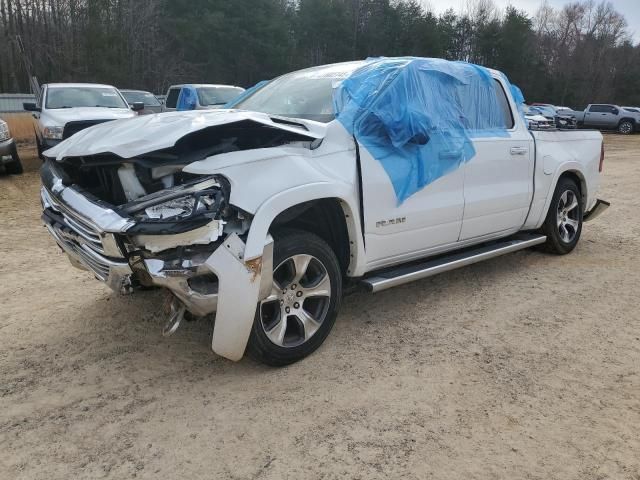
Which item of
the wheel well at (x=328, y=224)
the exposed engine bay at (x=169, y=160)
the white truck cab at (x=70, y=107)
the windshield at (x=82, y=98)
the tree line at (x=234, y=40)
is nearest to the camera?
the exposed engine bay at (x=169, y=160)

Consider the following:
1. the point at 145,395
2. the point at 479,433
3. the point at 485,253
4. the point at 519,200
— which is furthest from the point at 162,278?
the point at 519,200

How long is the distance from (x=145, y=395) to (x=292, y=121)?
1.90m

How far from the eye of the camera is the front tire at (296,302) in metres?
3.16

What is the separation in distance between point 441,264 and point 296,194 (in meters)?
1.61

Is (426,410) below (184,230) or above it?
below

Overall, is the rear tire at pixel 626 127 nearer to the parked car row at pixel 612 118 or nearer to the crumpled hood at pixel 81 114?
the parked car row at pixel 612 118

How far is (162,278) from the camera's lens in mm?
2783

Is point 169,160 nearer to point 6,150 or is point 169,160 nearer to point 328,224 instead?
point 328,224

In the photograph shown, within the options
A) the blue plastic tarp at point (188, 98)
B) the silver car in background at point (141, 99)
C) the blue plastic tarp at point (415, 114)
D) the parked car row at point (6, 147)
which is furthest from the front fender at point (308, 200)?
the silver car in background at point (141, 99)

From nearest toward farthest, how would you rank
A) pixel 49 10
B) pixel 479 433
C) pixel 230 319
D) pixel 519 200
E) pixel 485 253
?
pixel 479 433
pixel 230 319
pixel 485 253
pixel 519 200
pixel 49 10

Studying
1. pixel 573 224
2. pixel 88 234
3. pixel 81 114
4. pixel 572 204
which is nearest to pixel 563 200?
pixel 572 204

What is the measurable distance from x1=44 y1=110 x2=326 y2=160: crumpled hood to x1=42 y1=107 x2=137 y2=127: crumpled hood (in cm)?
739

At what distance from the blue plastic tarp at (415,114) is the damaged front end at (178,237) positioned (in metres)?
1.02

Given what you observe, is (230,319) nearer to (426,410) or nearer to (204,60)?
(426,410)
